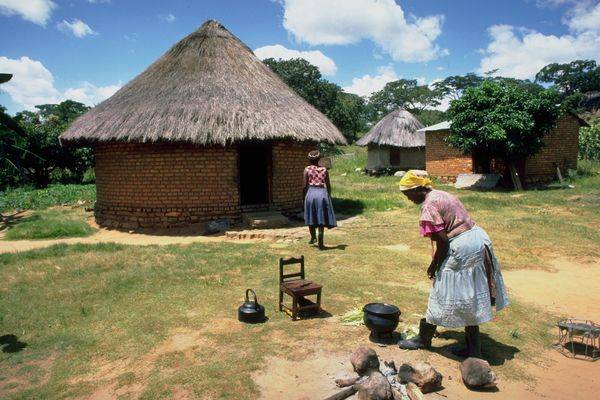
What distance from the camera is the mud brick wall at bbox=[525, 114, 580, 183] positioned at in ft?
55.3

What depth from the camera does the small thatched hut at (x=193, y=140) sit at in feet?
29.4

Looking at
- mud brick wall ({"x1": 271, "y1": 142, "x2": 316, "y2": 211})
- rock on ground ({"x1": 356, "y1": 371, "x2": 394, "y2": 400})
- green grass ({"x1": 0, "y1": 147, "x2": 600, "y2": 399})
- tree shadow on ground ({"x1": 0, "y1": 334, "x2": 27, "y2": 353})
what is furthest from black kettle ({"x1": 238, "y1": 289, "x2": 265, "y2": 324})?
mud brick wall ({"x1": 271, "y1": 142, "x2": 316, "y2": 211})

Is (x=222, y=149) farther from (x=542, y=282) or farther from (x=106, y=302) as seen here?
(x=542, y=282)

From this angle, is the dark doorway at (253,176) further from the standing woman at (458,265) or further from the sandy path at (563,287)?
the standing woman at (458,265)

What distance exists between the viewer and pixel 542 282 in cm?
579

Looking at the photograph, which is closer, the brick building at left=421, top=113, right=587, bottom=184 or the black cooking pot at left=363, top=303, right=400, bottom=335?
the black cooking pot at left=363, top=303, right=400, bottom=335

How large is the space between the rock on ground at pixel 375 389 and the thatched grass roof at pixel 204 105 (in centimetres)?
651

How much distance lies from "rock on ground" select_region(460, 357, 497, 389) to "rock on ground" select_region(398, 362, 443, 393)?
0.19 m

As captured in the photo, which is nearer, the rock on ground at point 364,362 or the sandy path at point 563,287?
the rock on ground at point 364,362

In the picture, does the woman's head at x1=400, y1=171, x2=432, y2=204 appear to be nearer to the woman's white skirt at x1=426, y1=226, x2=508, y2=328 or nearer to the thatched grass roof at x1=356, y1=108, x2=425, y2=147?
the woman's white skirt at x1=426, y1=226, x2=508, y2=328

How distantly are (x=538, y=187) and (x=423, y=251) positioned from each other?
36.2ft

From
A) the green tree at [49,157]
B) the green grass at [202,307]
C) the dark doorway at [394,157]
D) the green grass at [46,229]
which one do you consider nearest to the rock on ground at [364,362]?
the green grass at [202,307]

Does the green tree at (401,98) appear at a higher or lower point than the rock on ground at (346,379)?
higher

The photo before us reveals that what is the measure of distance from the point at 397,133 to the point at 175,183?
49.7 ft
